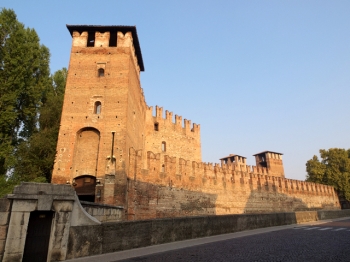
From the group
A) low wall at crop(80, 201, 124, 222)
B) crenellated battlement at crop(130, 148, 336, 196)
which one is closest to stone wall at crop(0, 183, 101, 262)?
low wall at crop(80, 201, 124, 222)

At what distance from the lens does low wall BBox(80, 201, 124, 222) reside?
7609 mm

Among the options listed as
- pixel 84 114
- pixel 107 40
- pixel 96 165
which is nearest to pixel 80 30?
pixel 107 40

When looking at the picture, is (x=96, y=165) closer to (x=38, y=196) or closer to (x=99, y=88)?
(x=99, y=88)

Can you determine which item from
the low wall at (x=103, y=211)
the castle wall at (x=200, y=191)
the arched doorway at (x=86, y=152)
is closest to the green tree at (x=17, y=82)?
the arched doorway at (x=86, y=152)

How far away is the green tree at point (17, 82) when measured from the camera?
13.8 metres

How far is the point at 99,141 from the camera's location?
1373 cm

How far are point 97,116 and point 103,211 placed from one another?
693 cm

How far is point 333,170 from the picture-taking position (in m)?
33.1

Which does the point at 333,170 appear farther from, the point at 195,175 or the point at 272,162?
the point at 195,175

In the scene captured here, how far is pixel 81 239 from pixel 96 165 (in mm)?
8383

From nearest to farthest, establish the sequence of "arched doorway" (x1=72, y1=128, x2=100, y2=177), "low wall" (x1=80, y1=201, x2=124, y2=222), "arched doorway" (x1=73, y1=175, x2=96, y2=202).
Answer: "low wall" (x1=80, y1=201, x2=124, y2=222), "arched doorway" (x1=73, y1=175, x2=96, y2=202), "arched doorway" (x1=72, y1=128, x2=100, y2=177)

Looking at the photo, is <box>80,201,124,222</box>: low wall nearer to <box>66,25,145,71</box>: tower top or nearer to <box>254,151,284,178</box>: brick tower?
<box>66,25,145,71</box>: tower top

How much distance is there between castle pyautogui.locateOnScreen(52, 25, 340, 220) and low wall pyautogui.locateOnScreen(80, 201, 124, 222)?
1.48 meters

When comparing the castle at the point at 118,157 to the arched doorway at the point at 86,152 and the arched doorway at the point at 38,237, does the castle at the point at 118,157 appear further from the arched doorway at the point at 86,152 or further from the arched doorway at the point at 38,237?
the arched doorway at the point at 38,237
